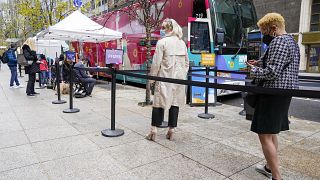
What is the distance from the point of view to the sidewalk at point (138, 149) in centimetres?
327

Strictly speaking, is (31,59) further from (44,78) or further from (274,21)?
(274,21)

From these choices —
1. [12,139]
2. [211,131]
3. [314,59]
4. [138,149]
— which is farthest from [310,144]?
[314,59]

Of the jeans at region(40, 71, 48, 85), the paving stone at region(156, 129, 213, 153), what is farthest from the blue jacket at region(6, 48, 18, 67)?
the paving stone at region(156, 129, 213, 153)

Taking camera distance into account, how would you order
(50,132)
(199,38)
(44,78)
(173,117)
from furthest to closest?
1. (44,78)
2. (199,38)
3. (50,132)
4. (173,117)

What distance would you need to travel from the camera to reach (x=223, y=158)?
3.73 meters

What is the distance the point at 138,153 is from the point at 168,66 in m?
1.41

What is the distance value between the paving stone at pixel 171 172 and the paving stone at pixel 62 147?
1.00 m

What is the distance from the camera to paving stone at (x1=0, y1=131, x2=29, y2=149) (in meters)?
4.21

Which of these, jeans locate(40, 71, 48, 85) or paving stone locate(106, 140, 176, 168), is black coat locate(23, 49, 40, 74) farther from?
paving stone locate(106, 140, 176, 168)

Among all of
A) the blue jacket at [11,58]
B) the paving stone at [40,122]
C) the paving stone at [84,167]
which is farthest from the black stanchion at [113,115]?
the blue jacket at [11,58]

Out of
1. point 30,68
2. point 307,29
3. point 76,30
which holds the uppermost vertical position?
point 307,29

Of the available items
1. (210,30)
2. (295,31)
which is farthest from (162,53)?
(295,31)

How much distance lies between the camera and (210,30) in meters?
8.13

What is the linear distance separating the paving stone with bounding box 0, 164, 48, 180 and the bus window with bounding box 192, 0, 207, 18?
633 centimetres
